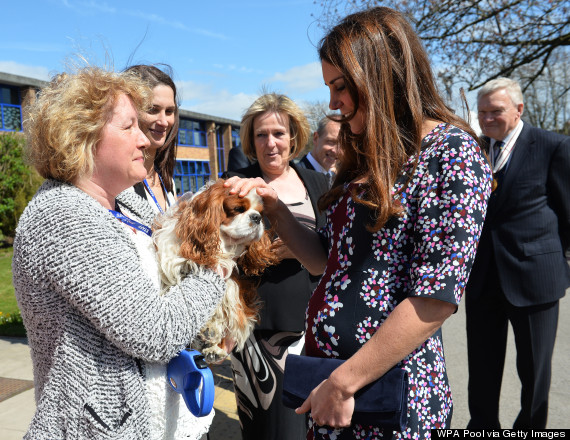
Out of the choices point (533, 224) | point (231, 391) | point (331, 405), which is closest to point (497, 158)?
point (533, 224)

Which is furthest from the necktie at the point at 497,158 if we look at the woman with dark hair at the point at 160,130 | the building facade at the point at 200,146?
the building facade at the point at 200,146

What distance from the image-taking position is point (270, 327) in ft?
10.6

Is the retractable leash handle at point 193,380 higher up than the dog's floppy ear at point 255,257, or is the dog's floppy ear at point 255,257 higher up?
the dog's floppy ear at point 255,257

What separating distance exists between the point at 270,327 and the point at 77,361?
175 centimetres

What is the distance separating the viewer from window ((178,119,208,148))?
4206cm

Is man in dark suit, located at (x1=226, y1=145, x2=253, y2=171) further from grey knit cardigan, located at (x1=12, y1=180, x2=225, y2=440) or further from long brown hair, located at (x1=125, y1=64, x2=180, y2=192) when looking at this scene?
grey knit cardigan, located at (x1=12, y1=180, x2=225, y2=440)

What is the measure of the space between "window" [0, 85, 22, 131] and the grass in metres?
14.4

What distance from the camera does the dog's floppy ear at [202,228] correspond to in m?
2.13

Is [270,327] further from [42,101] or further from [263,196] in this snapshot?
[42,101]

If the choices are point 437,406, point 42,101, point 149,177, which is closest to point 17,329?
point 149,177

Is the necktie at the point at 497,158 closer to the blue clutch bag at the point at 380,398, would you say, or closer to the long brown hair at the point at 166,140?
the long brown hair at the point at 166,140

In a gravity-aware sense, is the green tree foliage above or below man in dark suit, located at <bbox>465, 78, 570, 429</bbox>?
above

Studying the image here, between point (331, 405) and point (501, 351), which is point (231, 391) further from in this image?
point (331, 405)

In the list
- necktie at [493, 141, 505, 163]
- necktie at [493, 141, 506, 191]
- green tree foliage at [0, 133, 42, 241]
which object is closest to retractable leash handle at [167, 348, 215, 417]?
necktie at [493, 141, 506, 191]
